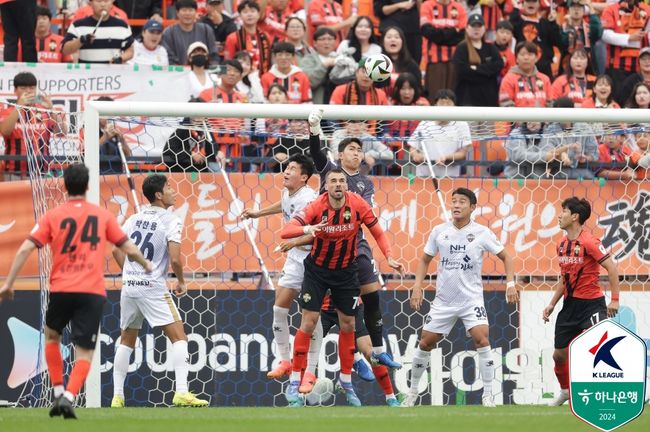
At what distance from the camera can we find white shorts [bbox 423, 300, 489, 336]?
475 inches

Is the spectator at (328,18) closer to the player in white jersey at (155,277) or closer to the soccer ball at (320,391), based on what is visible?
the soccer ball at (320,391)

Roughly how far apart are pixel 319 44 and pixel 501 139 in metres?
3.87

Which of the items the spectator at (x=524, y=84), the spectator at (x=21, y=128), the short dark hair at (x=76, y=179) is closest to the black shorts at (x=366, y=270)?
the short dark hair at (x=76, y=179)

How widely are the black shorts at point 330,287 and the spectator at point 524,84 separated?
587cm

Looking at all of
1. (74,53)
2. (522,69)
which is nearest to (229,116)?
(74,53)

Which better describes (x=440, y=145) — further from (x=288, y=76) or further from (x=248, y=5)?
(x=248, y=5)

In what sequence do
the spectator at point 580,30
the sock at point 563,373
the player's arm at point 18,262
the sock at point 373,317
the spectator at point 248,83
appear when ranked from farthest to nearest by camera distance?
1. the spectator at point 580,30
2. the spectator at point 248,83
3. the sock at point 563,373
4. the sock at point 373,317
5. the player's arm at point 18,262

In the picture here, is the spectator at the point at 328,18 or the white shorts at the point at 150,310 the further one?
the spectator at the point at 328,18

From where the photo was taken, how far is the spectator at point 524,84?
16.9 meters

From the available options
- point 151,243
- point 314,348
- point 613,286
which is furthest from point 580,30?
point 151,243

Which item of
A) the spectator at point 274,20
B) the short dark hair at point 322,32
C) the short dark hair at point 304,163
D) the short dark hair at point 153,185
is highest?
the spectator at point 274,20

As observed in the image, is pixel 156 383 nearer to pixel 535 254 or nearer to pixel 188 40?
pixel 535 254

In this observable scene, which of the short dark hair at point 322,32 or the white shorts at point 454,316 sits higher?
the short dark hair at point 322,32

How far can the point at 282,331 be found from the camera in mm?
12359
